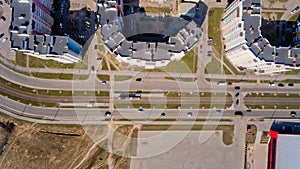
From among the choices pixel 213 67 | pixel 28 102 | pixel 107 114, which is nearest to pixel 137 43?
pixel 107 114

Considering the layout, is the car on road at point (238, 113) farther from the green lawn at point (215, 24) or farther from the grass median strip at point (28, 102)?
the grass median strip at point (28, 102)

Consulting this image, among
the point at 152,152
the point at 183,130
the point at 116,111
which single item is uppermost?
the point at 116,111

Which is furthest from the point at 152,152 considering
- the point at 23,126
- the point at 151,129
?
the point at 23,126

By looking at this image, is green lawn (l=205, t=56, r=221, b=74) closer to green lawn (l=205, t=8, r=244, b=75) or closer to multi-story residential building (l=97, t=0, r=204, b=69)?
green lawn (l=205, t=8, r=244, b=75)

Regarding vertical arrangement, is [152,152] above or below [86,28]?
below

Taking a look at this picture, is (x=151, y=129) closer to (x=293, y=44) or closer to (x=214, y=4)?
(x=214, y=4)

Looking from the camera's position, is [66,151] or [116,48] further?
[66,151]

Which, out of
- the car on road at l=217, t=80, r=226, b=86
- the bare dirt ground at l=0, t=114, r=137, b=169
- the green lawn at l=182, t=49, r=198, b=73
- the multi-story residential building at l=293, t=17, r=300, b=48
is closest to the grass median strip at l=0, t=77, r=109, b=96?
the bare dirt ground at l=0, t=114, r=137, b=169

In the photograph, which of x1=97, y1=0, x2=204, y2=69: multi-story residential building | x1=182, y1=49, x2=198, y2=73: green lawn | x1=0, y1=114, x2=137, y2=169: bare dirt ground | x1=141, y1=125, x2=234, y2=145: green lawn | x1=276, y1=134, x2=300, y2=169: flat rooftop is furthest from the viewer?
x1=182, y1=49, x2=198, y2=73: green lawn
